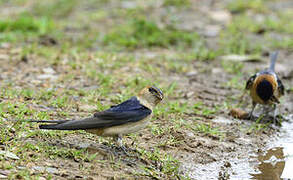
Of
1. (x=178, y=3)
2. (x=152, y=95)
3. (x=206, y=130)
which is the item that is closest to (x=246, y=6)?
(x=178, y=3)

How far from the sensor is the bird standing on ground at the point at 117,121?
13.6ft

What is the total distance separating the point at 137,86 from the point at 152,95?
2.25 m

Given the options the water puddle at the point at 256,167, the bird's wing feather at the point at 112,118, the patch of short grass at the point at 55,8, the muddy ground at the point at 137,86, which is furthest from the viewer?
the patch of short grass at the point at 55,8

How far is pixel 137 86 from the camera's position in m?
6.71

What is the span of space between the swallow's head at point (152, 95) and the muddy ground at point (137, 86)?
51 centimetres

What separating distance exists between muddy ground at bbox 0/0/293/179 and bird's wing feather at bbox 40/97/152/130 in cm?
24

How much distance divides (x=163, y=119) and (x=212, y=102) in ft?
4.11

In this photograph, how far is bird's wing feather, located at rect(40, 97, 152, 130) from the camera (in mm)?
4102

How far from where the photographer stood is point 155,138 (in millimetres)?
5008

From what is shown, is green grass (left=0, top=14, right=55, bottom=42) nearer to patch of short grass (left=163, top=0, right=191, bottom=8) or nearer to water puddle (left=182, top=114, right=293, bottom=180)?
patch of short grass (left=163, top=0, right=191, bottom=8)

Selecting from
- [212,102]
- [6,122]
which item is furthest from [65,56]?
[6,122]

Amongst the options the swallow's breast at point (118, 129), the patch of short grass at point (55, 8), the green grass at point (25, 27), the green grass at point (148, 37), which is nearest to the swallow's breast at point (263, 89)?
the swallow's breast at point (118, 129)

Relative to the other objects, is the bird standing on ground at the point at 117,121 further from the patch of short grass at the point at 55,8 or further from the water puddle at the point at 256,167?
the patch of short grass at the point at 55,8

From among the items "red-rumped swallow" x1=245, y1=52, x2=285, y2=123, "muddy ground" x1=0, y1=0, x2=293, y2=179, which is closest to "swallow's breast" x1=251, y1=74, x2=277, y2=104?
"red-rumped swallow" x1=245, y1=52, x2=285, y2=123
